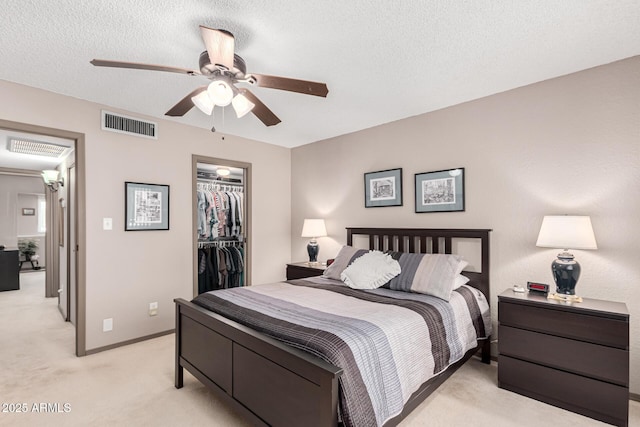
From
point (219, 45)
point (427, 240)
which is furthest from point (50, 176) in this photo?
point (427, 240)

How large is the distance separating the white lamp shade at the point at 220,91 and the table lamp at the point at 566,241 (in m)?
2.50

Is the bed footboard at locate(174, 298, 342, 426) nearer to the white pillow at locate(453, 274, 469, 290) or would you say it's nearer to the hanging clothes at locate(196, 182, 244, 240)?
the white pillow at locate(453, 274, 469, 290)

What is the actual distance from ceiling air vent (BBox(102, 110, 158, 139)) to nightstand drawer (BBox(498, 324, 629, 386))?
13.2ft

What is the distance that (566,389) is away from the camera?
2215 millimetres

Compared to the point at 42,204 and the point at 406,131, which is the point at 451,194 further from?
the point at 42,204

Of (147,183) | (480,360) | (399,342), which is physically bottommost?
(480,360)

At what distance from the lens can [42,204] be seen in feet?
27.4

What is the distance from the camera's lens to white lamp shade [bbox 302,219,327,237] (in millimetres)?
4355

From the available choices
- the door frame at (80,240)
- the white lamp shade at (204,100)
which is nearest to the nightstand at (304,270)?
the door frame at (80,240)

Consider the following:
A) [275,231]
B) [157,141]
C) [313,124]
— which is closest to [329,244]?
[275,231]

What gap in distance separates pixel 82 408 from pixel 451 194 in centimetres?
363

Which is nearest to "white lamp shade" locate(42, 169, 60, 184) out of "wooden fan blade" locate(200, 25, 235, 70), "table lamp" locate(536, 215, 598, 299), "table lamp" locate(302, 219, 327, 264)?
"table lamp" locate(302, 219, 327, 264)

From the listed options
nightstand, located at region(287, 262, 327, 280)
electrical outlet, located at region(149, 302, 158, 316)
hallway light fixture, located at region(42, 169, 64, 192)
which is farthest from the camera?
hallway light fixture, located at region(42, 169, 64, 192)

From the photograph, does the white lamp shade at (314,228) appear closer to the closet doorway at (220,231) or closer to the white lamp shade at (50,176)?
the closet doorway at (220,231)
